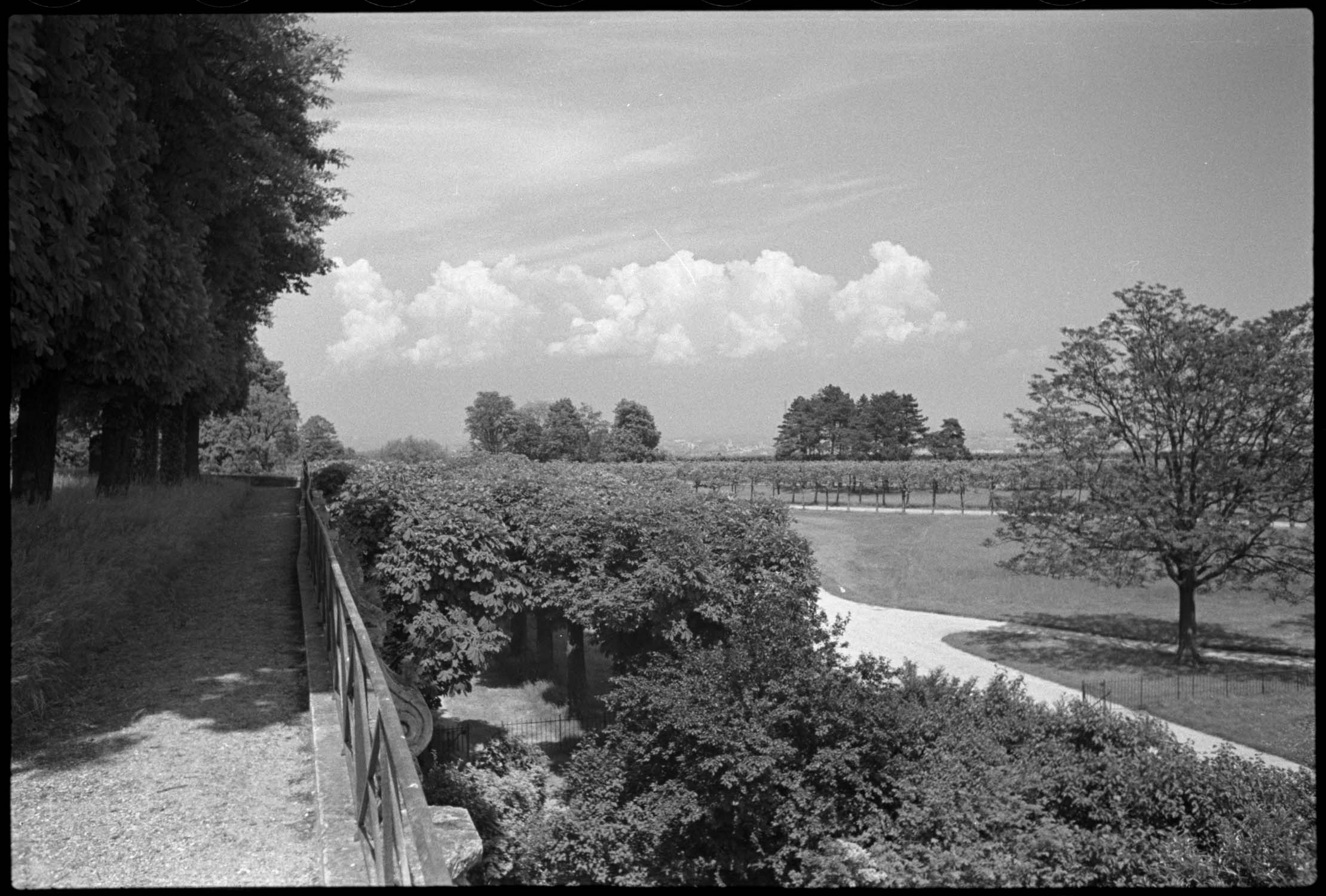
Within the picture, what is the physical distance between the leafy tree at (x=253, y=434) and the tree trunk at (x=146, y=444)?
1132 inches

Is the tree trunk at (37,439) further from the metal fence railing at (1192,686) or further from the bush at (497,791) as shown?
the metal fence railing at (1192,686)

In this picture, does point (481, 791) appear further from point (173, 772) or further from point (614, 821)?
point (173, 772)

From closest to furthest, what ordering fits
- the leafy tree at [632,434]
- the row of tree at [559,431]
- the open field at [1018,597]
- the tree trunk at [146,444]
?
1. the tree trunk at [146,444]
2. the open field at [1018,597]
3. the row of tree at [559,431]
4. the leafy tree at [632,434]

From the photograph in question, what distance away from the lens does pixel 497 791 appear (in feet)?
51.1

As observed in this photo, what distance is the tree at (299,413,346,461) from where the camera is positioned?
94.1 m

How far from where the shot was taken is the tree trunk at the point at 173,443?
29594mm

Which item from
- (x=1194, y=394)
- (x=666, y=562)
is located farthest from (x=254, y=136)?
(x=1194, y=394)

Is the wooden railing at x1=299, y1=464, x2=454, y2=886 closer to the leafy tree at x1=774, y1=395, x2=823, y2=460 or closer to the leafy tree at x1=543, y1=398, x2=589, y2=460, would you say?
the leafy tree at x1=543, y1=398, x2=589, y2=460

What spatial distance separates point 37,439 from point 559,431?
8161cm

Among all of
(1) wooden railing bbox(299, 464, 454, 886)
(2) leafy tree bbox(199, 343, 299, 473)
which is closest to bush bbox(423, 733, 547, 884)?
(1) wooden railing bbox(299, 464, 454, 886)

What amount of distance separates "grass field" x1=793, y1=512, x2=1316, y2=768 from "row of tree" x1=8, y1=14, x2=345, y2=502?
56.5 ft

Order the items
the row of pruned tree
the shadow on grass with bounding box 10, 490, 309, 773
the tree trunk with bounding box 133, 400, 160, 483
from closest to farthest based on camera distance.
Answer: the shadow on grass with bounding box 10, 490, 309, 773
the row of pruned tree
the tree trunk with bounding box 133, 400, 160, 483

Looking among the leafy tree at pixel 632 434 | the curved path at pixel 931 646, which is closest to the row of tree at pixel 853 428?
the leafy tree at pixel 632 434

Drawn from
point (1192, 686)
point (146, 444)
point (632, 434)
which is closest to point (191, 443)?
point (146, 444)
